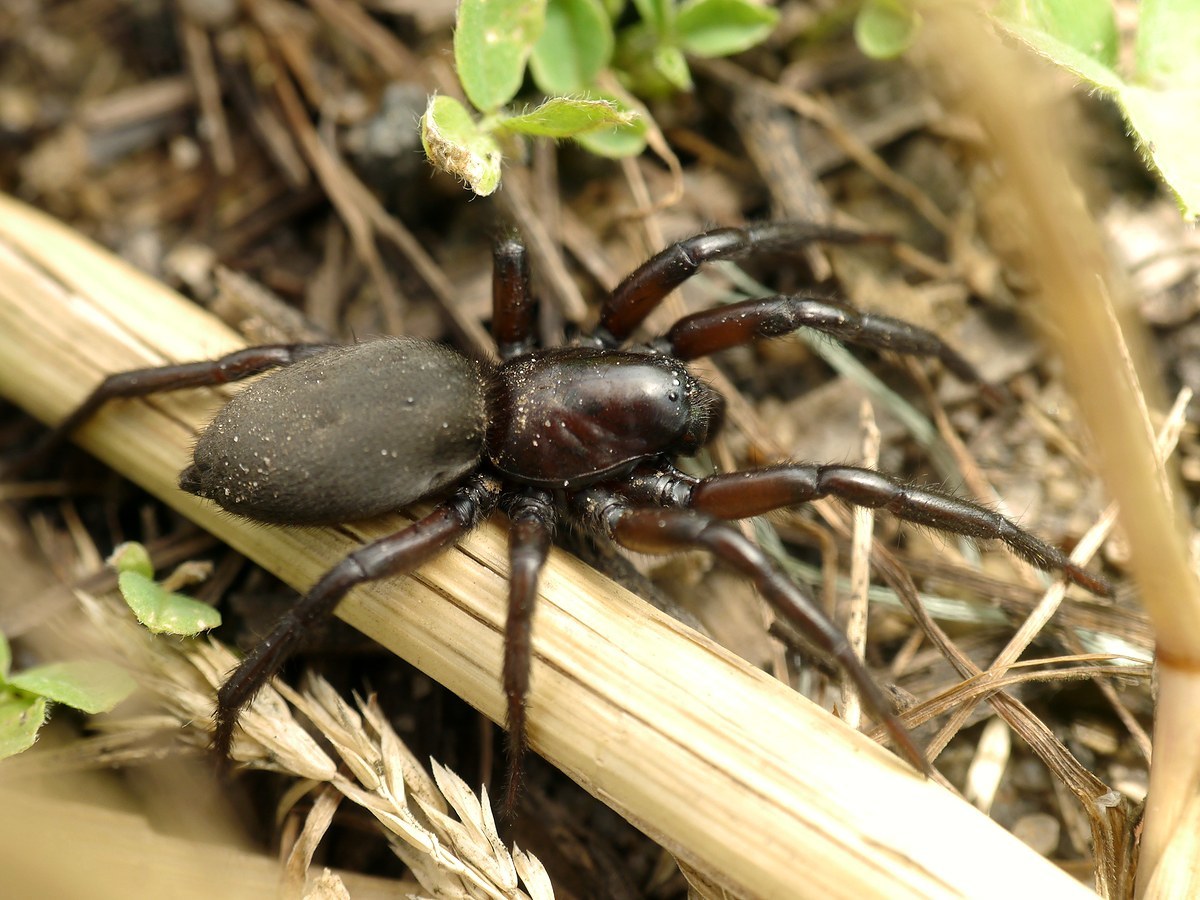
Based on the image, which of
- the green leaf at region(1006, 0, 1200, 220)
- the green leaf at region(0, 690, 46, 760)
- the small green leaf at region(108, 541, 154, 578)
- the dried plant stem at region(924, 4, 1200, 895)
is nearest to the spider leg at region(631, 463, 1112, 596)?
the dried plant stem at region(924, 4, 1200, 895)

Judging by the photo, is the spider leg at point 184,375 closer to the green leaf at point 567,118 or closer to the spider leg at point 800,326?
the green leaf at point 567,118

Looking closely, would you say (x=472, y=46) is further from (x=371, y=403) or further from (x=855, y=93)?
(x=855, y=93)

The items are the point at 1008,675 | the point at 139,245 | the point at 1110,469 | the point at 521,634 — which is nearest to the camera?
the point at 1110,469

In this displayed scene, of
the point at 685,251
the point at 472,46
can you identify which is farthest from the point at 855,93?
the point at 472,46

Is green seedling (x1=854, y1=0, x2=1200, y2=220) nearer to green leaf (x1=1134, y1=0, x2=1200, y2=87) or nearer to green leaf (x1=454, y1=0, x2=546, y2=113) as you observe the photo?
green leaf (x1=1134, y1=0, x2=1200, y2=87)

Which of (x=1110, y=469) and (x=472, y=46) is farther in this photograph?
(x=472, y=46)
